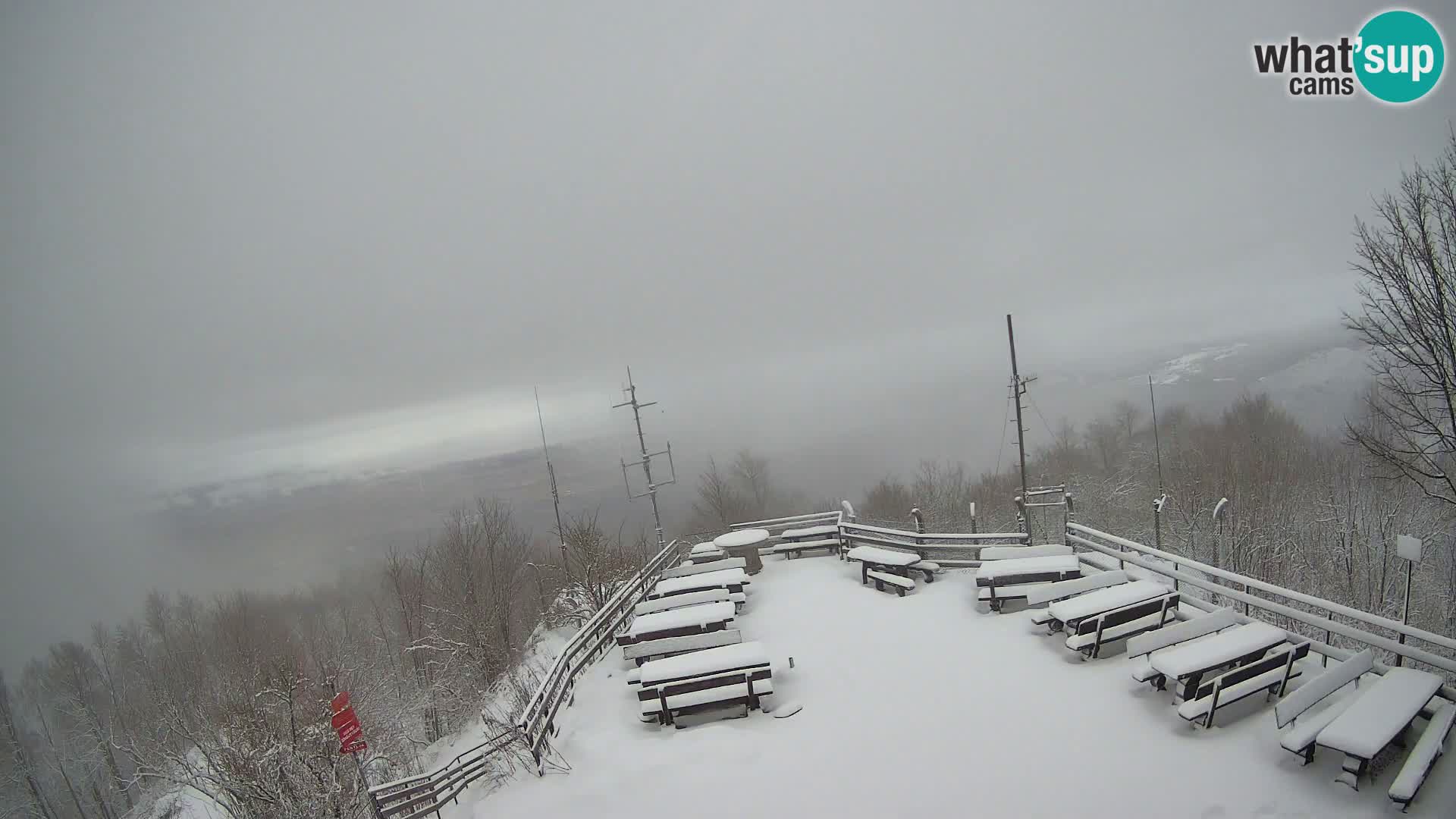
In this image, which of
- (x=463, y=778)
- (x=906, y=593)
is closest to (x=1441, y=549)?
(x=906, y=593)

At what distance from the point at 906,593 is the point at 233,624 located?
45.2 meters

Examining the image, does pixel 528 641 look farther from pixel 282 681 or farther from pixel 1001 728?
pixel 1001 728

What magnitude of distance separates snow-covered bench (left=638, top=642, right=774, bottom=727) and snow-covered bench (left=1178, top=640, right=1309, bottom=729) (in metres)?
5.00

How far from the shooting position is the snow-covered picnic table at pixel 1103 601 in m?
7.76

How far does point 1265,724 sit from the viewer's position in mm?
5797

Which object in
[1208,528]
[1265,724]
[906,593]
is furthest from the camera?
[1208,528]

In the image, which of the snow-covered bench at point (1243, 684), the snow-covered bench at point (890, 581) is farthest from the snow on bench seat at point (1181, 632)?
the snow-covered bench at point (890, 581)

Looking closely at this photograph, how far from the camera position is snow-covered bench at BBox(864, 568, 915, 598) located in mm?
10945

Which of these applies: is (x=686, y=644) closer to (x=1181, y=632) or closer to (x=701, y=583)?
(x=701, y=583)

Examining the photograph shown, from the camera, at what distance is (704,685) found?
7.80 m

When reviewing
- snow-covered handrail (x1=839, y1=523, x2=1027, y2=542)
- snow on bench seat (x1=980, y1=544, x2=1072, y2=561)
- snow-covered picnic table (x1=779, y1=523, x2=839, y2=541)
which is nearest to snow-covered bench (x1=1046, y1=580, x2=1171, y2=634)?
snow on bench seat (x1=980, y1=544, x2=1072, y2=561)

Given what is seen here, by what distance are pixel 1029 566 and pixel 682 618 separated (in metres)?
6.41

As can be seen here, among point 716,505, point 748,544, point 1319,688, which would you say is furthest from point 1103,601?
point 716,505

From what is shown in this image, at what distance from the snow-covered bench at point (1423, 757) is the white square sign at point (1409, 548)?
174 centimetres
